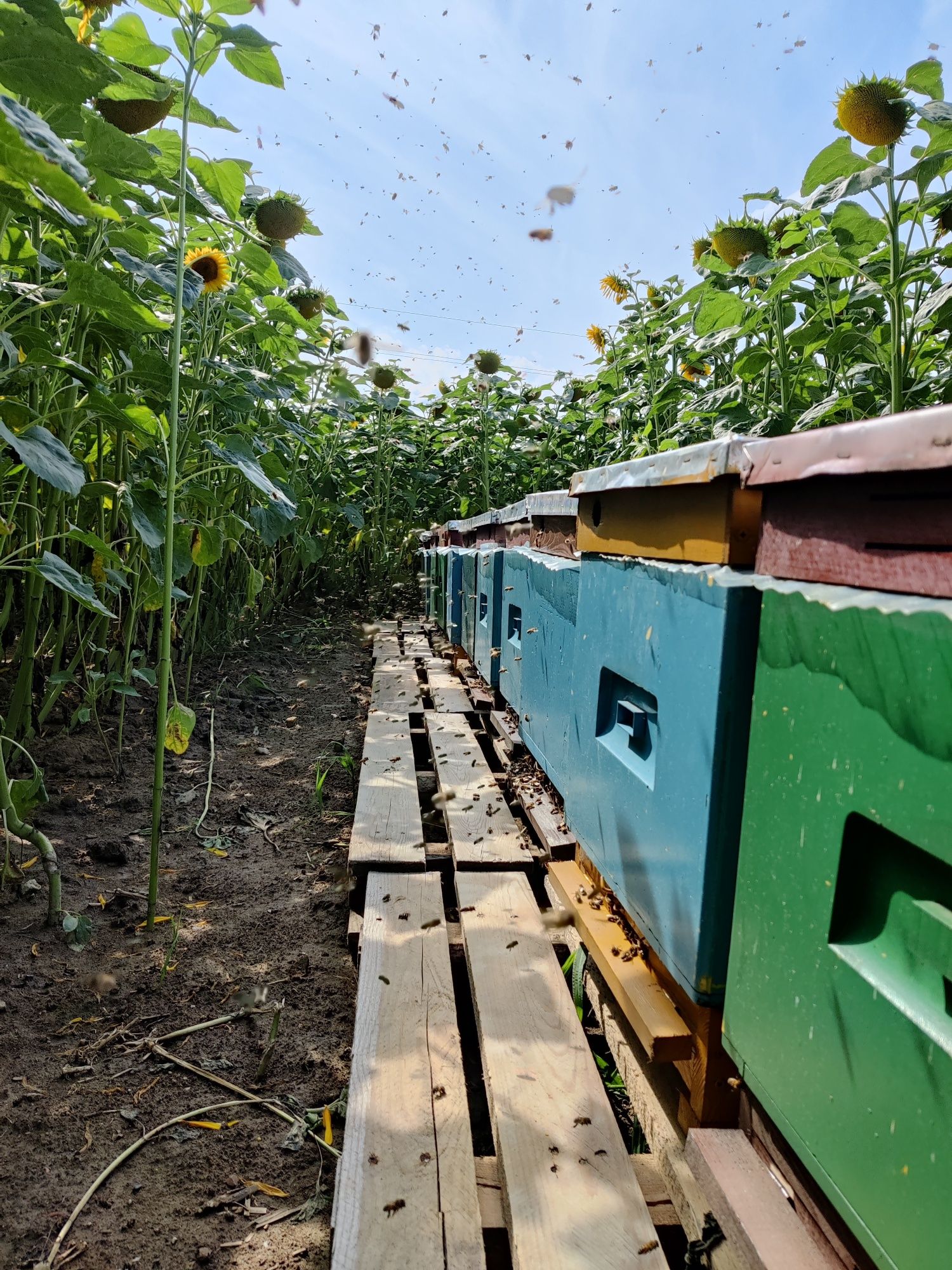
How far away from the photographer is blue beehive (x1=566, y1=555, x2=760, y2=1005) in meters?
1.02

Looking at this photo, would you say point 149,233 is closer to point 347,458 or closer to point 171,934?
point 171,934

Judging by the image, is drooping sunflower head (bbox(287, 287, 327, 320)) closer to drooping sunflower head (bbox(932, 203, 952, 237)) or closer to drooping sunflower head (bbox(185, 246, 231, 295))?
drooping sunflower head (bbox(185, 246, 231, 295))

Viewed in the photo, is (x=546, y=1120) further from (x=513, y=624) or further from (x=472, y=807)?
(x=513, y=624)

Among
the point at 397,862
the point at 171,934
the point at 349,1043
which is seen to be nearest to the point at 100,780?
the point at 171,934

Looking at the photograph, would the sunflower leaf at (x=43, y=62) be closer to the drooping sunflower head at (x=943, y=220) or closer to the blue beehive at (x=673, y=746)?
the blue beehive at (x=673, y=746)

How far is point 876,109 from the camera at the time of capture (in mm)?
2004

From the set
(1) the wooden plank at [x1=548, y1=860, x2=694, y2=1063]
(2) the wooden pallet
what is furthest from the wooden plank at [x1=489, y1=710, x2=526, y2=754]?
(2) the wooden pallet

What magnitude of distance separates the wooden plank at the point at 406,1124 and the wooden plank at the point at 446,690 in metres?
1.99

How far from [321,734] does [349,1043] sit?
2.20m

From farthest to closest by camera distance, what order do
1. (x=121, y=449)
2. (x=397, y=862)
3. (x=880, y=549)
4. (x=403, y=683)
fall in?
(x=403, y=683) → (x=121, y=449) → (x=397, y=862) → (x=880, y=549)

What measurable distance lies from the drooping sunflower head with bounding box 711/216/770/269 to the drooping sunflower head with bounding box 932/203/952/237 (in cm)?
47

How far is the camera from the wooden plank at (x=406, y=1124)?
102 centimetres

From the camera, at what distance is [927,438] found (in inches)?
26.4

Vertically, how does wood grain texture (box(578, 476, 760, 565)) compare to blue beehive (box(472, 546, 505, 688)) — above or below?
above
